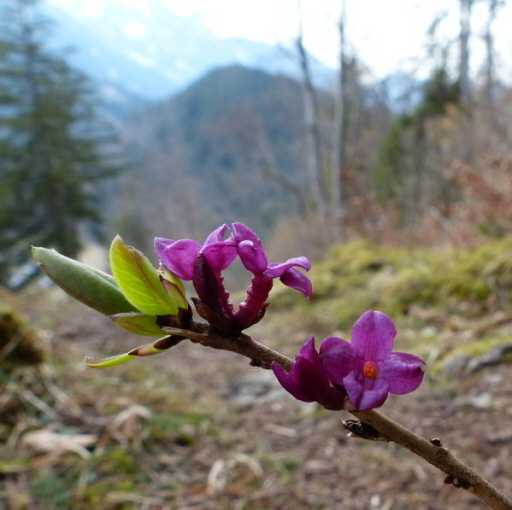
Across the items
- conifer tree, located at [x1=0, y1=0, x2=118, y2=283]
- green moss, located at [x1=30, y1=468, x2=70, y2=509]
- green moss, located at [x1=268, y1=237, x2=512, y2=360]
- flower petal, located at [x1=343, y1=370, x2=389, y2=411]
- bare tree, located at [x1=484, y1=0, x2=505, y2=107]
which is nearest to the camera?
flower petal, located at [x1=343, y1=370, x2=389, y2=411]

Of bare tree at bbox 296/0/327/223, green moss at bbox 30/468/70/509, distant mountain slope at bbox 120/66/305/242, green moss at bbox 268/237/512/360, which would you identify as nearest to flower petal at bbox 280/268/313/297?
green moss at bbox 30/468/70/509

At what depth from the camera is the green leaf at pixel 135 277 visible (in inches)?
19.0

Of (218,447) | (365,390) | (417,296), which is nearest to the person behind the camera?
(365,390)

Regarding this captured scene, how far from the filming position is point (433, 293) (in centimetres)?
342

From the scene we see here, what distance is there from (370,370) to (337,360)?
0.10ft

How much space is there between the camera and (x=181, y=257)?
0.50 m

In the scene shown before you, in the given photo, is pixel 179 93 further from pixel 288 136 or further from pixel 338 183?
pixel 338 183

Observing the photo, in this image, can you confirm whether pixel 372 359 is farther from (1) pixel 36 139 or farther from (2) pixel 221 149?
(2) pixel 221 149

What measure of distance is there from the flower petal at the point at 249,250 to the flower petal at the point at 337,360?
93mm

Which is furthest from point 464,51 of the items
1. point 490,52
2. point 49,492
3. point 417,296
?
point 49,492

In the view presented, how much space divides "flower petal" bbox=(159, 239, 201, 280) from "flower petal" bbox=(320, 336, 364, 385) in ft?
0.49

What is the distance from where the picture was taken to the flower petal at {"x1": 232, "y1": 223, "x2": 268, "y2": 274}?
18.3 inches

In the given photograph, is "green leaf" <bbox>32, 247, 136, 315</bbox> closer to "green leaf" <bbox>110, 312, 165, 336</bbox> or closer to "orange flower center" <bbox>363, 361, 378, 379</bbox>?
"green leaf" <bbox>110, 312, 165, 336</bbox>

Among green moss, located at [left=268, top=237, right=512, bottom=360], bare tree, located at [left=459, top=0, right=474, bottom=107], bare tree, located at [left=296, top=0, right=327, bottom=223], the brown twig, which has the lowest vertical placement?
green moss, located at [left=268, top=237, right=512, bottom=360]
